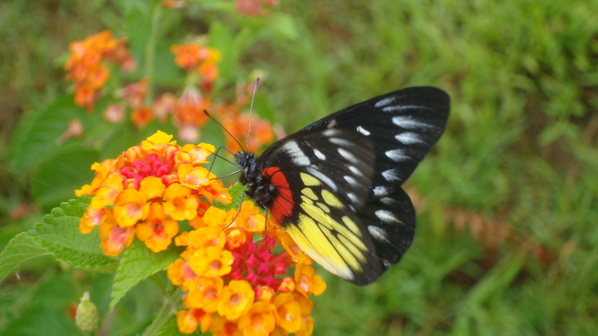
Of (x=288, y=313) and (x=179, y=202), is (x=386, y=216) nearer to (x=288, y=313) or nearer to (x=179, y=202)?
(x=288, y=313)

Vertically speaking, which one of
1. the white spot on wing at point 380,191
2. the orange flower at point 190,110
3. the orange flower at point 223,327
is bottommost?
the orange flower at point 190,110

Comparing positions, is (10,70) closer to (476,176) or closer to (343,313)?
(343,313)

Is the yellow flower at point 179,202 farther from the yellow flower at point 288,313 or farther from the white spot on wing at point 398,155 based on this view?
the white spot on wing at point 398,155

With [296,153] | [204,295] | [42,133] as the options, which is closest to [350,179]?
[296,153]

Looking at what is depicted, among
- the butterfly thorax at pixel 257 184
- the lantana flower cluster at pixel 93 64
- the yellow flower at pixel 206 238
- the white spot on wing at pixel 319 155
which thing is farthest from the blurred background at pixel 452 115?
the yellow flower at pixel 206 238

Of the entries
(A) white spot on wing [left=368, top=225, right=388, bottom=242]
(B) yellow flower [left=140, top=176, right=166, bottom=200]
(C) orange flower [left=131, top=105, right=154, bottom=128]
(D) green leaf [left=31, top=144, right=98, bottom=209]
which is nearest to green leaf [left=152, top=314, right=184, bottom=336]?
(B) yellow flower [left=140, top=176, right=166, bottom=200]
